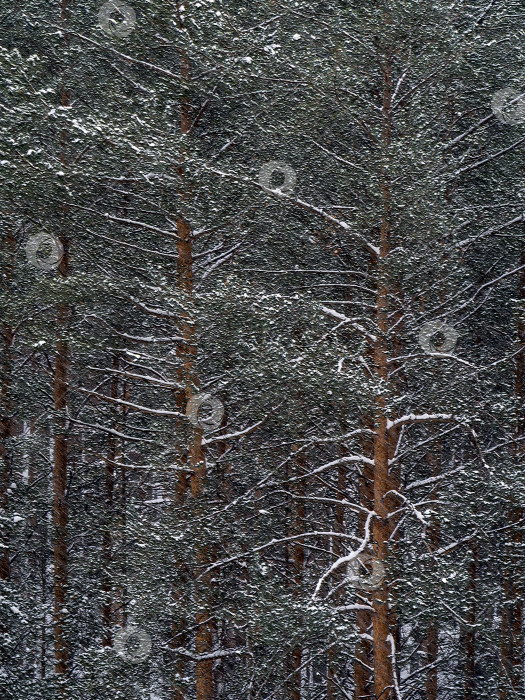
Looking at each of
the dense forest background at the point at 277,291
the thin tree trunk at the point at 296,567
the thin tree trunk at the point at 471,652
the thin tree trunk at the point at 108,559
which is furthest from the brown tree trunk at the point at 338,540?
the thin tree trunk at the point at 108,559

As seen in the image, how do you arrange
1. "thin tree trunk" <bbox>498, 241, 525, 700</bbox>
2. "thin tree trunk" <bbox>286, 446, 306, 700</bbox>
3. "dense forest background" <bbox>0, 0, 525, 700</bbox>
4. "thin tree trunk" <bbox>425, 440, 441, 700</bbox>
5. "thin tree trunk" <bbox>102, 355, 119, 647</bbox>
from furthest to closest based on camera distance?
"thin tree trunk" <bbox>102, 355, 119, 647</bbox> < "thin tree trunk" <bbox>286, 446, 306, 700</bbox> < "thin tree trunk" <bbox>425, 440, 441, 700</bbox> < "thin tree trunk" <bbox>498, 241, 525, 700</bbox> < "dense forest background" <bbox>0, 0, 525, 700</bbox>

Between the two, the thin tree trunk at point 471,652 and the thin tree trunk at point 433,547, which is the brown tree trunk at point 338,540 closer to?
the thin tree trunk at point 433,547

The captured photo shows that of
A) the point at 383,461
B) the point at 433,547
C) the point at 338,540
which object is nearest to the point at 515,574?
the point at 433,547

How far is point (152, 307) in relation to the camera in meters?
9.11

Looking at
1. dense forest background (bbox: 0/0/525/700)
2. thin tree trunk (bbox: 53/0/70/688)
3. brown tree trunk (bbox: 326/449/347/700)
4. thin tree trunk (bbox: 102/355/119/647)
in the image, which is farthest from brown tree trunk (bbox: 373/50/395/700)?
thin tree trunk (bbox: 53/0/70/688)

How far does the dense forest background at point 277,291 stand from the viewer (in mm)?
7898

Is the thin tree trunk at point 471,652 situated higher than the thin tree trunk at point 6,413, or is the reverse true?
the thin tree trunk at point 6,413

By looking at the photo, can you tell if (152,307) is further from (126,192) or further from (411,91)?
(411,91)

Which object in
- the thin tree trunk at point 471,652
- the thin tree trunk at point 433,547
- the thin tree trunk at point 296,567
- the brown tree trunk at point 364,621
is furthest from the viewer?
the thin tree trunk at point 296,567

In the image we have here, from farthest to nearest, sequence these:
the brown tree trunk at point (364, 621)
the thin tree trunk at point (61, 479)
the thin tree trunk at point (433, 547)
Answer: the thin tree trunk at point (61, 479) → the brown tree trunk at point (364, 621) → the thin tree trunk at point (433, 547)

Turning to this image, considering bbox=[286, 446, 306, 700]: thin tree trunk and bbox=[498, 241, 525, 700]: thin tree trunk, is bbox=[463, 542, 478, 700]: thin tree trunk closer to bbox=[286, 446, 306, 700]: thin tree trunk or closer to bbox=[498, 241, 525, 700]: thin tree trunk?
bbox=[498, 241, 525, 700]: thin tree trunk

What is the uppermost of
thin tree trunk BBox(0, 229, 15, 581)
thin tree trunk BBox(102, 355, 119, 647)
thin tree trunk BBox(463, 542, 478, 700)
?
thin tree trunk BBox(0, 229, 15, 581)

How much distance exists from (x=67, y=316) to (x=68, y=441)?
9.54 feet

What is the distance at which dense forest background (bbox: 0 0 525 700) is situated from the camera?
790cm
